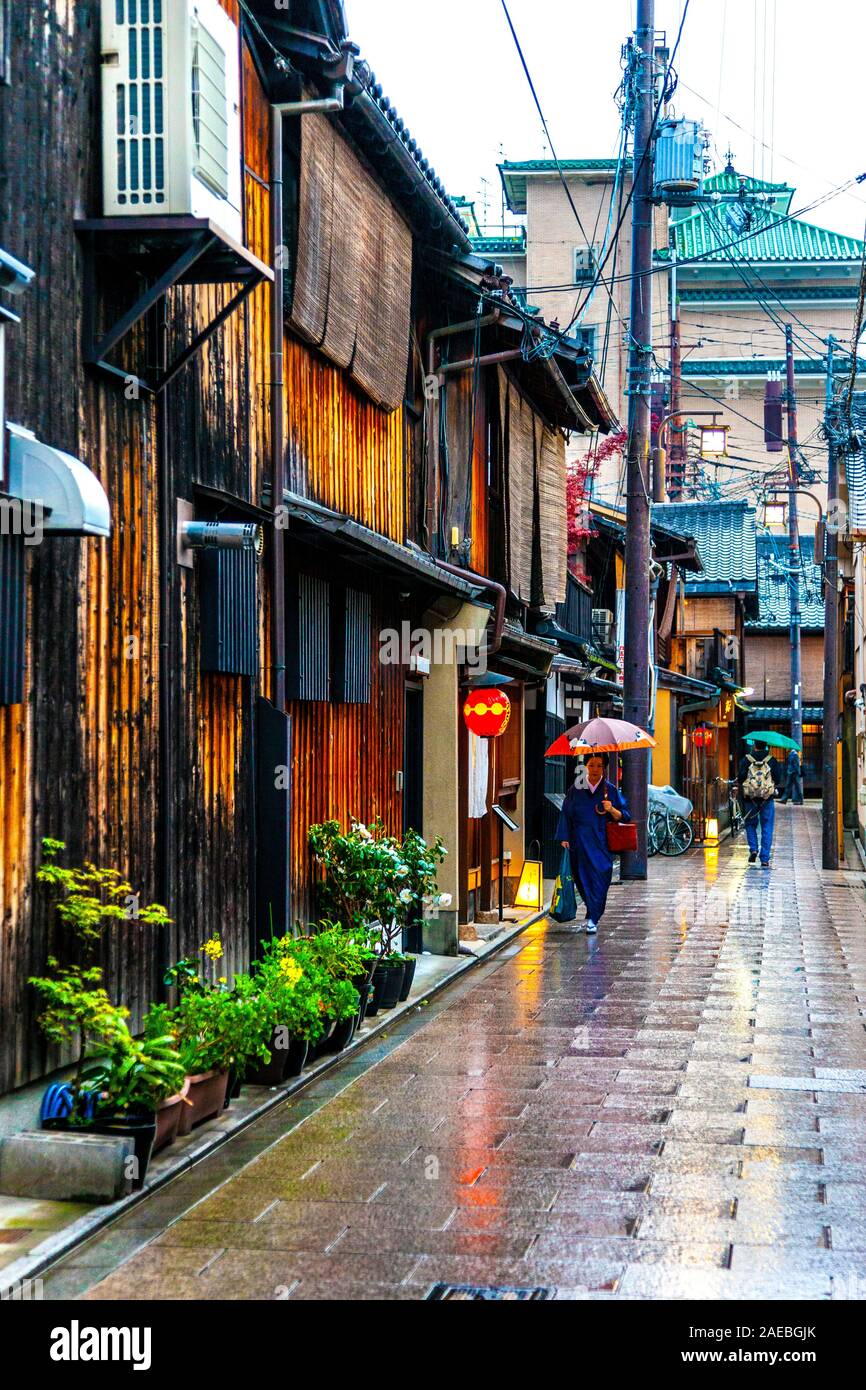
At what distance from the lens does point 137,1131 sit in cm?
776

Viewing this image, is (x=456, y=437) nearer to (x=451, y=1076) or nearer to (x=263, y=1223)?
(x=451, y=1076)

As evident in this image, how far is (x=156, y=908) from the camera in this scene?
9055 millimetres

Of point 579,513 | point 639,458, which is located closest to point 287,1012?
point 639,458

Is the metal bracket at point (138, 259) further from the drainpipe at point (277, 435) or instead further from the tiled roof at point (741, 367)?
the tiled roof at point (741, 367)

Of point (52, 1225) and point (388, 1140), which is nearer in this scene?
point (52, 1225)

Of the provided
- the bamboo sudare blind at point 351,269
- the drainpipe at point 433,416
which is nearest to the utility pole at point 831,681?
the drainpipe at point 433,416

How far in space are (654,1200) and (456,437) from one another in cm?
1278

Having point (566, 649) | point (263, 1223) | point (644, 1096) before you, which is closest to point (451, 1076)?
point (644, 1096)

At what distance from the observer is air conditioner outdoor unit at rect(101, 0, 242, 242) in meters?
8.75

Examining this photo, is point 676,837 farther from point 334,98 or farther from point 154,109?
point 154,109

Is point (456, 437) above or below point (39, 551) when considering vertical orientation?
above

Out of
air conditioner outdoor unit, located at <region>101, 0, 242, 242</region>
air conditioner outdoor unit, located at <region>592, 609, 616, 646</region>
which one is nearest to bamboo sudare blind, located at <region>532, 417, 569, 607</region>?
air conditioner outdoor unit, located at <region>592, 609, 616, 646</region>

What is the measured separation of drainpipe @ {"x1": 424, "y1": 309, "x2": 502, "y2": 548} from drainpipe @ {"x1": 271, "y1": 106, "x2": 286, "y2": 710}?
582 cm

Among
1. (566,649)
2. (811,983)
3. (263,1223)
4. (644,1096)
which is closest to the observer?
(263,1223)
